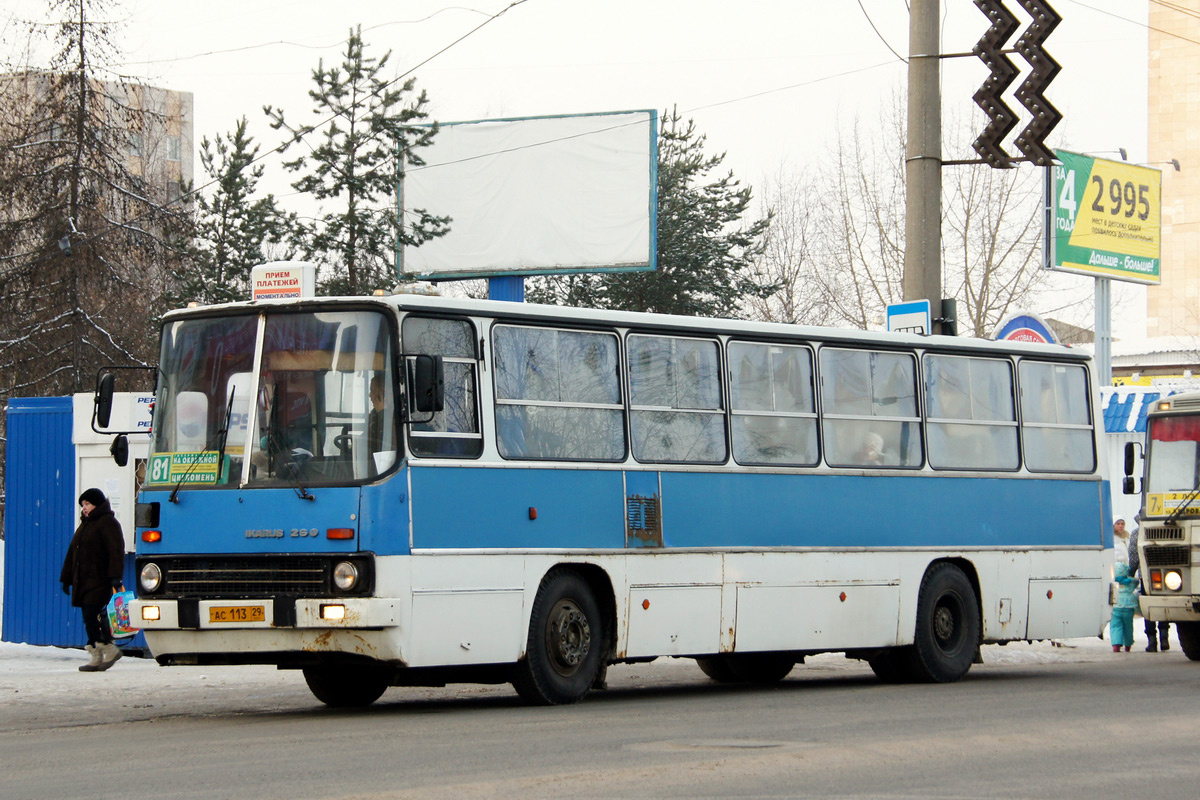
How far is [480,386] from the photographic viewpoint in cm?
1250

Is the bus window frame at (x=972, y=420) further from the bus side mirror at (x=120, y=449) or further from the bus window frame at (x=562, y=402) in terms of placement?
the bus side mirror at (x=120, y=449)

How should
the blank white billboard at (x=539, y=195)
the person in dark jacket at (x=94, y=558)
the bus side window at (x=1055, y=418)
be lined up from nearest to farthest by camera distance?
the person in dark jacket at (x=94, y=558) → the bus side window at (x=1055, y=418) → the blank white billboard at (x=539, y=195)

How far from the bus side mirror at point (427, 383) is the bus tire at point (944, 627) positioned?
232 inches

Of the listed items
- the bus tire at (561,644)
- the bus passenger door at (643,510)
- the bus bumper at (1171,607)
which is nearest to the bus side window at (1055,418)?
the bus bumper at (1171,607)

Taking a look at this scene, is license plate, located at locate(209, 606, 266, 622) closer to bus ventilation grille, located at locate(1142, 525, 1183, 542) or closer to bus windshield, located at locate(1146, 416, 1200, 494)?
bus ventilation grille, located at locate(1142, 525, 1183, 542)

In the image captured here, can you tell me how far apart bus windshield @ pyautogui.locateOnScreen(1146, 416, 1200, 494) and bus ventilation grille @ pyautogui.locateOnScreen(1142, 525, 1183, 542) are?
574 millimetres

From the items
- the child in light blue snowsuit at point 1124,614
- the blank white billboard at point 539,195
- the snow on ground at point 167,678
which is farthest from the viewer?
the blank white billboard at point 539,195

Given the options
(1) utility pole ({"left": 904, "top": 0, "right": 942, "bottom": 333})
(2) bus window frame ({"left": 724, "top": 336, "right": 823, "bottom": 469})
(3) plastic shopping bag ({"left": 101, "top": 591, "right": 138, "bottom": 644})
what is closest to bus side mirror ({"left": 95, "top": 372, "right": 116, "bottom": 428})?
(2) bus window frame ({"left": 724, "top": 336, "right": 823, "bottom": 469})

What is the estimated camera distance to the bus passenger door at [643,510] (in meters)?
13.4

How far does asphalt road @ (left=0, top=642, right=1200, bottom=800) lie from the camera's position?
8.61 metres

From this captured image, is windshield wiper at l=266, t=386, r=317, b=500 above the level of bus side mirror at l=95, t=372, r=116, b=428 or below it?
below

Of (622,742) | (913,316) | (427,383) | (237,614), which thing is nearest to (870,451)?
(913,316)

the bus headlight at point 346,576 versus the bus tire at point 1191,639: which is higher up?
the bus headlight at point 346,576

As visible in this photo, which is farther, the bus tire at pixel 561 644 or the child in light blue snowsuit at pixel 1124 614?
the child in light blue snowsuit at pixel 1124 614
